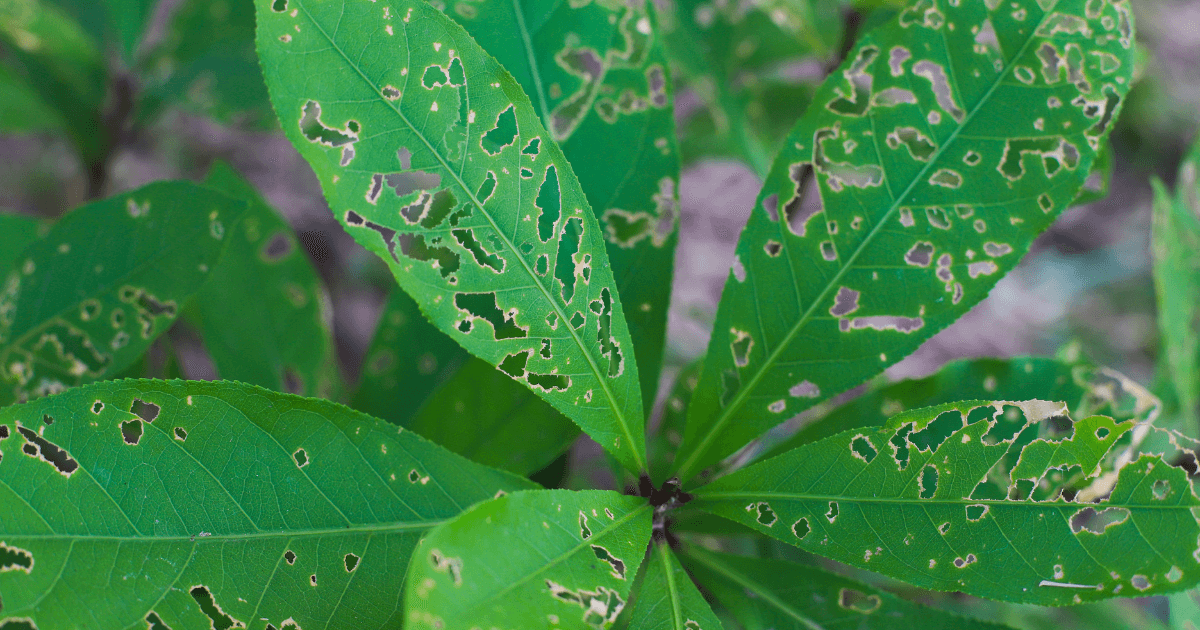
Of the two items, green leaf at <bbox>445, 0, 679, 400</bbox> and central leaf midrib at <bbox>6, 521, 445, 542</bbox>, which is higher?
green leaf at <bbox>445, 0, 679, 400</bbox>

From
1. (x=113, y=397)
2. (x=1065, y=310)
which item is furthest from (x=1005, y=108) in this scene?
(x=1065, y=310)

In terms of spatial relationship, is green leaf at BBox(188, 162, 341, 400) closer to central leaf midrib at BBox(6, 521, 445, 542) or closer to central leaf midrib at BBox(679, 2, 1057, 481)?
central leaf midrib at BBox(6, 521, 445, 542)

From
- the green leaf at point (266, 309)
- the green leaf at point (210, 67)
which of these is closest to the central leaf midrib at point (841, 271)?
the green leaf at point (266, 309)

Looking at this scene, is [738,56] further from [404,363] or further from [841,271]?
[404,363]

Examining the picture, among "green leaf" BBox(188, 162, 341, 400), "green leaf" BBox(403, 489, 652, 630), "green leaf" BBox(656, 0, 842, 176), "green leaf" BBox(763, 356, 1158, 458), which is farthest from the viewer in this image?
"green leaf" BBox(656, 0, 842, 176)

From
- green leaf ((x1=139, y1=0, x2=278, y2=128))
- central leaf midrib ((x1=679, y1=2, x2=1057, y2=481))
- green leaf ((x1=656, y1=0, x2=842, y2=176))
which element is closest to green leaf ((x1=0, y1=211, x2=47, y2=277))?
green leaf ((x1=139, y1=0, x2=278, y2=128))

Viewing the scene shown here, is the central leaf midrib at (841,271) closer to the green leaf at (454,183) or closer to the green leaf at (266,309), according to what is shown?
the green leaf at (454,183)

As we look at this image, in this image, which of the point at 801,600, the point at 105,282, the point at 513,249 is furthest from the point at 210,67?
the point at 801,600
